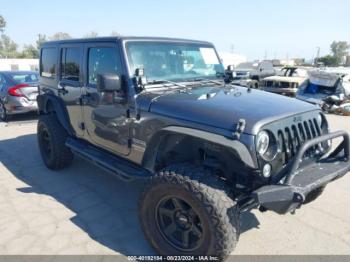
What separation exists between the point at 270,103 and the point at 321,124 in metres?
0.70

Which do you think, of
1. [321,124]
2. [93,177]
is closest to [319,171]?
[321,124]

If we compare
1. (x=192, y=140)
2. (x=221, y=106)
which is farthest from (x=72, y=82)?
(x=221, y=106)

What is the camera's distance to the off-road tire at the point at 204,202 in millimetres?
2377

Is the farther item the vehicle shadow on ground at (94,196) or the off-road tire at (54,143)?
the off-road tire at (54,143)

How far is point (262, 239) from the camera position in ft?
10.2

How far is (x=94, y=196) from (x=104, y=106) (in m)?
1.27

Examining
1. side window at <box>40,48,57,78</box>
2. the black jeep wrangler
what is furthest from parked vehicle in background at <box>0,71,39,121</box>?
the black jeep wrangler

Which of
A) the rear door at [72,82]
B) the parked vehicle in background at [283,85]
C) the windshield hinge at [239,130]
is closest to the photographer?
the windshield hinge at [239,130]

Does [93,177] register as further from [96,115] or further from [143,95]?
[143,95]

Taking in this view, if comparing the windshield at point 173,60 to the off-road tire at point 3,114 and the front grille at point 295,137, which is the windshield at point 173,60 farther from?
the off-road tire at point 3,114

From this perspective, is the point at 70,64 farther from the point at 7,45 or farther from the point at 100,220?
the point at 7,45

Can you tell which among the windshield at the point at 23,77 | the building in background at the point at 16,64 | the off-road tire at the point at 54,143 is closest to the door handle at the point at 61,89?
the off-road tire at the point at 54,143

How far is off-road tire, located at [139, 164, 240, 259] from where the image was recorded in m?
2.38

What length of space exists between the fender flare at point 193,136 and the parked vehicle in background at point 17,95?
649 cm
